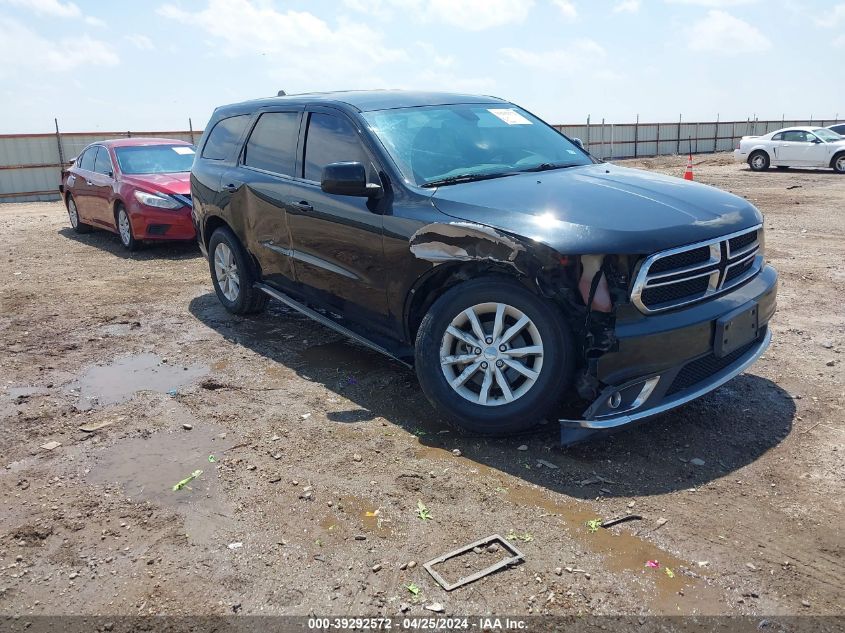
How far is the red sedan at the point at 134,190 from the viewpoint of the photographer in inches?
393

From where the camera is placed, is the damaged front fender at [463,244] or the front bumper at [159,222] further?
the front bumper at [159,222]

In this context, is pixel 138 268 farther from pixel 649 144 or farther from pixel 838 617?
pixel 649 144

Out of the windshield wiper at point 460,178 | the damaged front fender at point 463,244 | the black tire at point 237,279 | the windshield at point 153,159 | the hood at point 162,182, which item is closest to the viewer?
the damaged front fender at point 463,244

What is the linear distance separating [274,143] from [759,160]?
74.8 ft

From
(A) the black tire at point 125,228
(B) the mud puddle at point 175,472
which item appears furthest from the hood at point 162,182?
(B) the mud puddle at point 175,472

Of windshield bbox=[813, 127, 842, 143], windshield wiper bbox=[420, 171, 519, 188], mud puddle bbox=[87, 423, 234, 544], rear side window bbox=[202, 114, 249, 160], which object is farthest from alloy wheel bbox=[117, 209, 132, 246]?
windshield bbox=[813, 127, 842, 143]

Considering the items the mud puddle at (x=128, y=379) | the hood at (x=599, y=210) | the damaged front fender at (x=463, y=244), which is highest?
the hood at (x=599, y=210)

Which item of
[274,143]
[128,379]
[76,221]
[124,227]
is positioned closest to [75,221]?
[76,221]

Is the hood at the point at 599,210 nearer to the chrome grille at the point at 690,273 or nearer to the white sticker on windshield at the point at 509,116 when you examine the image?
the chrome grille at the point at 690,273

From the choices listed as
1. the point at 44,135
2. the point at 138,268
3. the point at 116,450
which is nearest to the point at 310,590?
the point at 116,450

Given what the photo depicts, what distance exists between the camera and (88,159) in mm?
11867

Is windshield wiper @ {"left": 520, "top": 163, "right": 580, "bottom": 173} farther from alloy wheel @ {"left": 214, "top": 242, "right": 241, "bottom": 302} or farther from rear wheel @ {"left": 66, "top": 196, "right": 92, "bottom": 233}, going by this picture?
rear wheel @ {"left": 66, "top": 196, "right": 92, "bottom": 233}

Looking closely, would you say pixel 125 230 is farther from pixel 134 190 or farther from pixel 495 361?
pixel 495 361

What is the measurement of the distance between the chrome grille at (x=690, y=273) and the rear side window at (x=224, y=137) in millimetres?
4031
